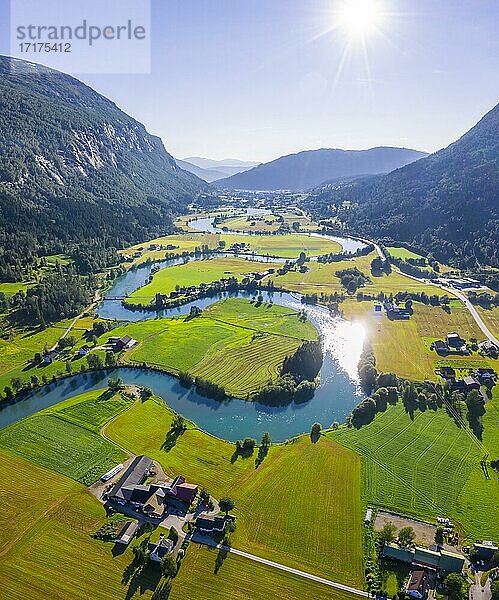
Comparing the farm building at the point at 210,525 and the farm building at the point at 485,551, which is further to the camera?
the farm building at the point at 210,525

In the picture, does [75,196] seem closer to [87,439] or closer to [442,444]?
[87,439]

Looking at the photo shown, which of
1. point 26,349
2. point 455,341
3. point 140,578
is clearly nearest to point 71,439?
point 140,578

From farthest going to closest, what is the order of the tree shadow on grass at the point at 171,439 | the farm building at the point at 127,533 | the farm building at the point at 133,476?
the tree shadow on grass at the point at 171,439 → the farm building at the point at 133,476 → the farm building at the point at 127,533

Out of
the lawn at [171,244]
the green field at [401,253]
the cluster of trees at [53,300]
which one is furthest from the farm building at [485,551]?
the lawn at [171,244]

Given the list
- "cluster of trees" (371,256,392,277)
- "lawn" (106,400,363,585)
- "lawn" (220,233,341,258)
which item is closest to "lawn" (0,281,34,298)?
"lawn" (106,400,363,585)

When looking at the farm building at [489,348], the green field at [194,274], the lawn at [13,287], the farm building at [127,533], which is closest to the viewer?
the farm building at [127,533]

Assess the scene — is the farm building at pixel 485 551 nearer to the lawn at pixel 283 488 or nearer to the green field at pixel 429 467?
the green field at pixel 429 467

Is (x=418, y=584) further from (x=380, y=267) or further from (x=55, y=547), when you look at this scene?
(x=380, y=267)

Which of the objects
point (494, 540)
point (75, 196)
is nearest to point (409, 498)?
point (494, 540)

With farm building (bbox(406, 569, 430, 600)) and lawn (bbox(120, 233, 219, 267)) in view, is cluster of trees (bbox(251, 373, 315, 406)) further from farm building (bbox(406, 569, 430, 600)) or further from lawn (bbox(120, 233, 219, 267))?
lawn (bbox(120, 233, 219, 267))
